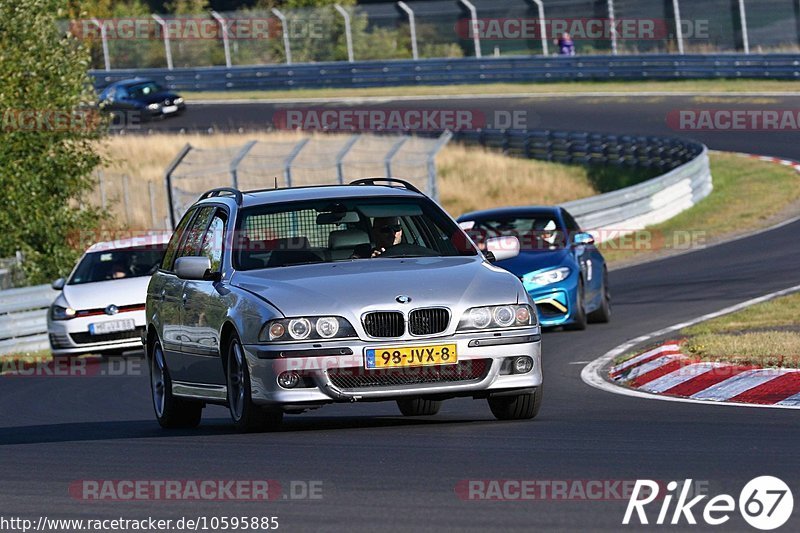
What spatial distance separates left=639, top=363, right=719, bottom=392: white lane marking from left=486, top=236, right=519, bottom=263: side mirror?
2.23m

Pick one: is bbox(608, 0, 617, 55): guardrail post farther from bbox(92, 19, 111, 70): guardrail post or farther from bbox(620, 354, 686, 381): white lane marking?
bbox(620, 354, 686, 381): white lane marking

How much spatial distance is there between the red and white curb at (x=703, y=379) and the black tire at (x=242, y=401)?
3.34m

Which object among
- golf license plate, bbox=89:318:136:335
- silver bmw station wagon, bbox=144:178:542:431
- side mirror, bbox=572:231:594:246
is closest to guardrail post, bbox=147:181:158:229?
golf license plate, bbox=89:318:136:335

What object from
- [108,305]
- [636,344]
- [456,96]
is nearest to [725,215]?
[108,305]

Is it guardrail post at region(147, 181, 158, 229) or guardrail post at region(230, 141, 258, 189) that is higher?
guardrail post at region(230, 141, 258, 189)

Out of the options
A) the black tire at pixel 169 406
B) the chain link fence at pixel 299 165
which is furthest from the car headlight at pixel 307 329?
the chain link fence at pixel 299 165

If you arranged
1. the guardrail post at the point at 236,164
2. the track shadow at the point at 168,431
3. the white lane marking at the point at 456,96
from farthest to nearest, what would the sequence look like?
1. the white lane marking at the point at 456,96
2. the guardrail post at the point at 236,164
3. the track shadow at the point at 168,431

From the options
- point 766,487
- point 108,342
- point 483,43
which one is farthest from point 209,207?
point 483,43

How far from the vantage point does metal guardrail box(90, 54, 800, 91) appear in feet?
146

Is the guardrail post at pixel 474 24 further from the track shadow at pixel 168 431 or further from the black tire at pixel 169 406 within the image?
the black tire at pixel 169 406

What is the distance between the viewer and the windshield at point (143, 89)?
173 ft

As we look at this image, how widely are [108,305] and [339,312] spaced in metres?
11.1

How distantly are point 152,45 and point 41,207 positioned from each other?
36.7 metres

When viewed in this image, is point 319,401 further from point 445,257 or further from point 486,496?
point 486,496
